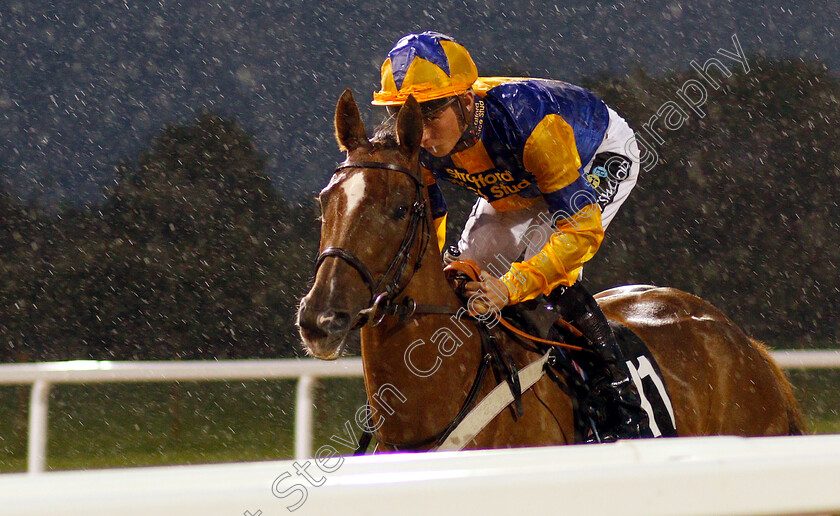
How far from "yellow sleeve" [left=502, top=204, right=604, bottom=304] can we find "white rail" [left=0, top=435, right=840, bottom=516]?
1.39 meters

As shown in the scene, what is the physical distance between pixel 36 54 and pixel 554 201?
55770 millimetres

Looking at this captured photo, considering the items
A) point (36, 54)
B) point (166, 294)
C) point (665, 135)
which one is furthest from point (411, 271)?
point (36, 54)

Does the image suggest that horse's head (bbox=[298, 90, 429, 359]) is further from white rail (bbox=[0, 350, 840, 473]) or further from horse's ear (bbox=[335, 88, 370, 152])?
white rail (bbox=[0, 350, 840, 473])

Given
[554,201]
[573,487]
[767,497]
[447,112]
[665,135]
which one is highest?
[665,135]

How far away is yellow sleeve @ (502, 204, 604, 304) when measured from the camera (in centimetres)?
222

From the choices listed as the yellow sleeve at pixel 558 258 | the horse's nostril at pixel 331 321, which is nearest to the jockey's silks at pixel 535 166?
the yellow sleeve at pixel 558 258

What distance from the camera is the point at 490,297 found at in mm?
2178

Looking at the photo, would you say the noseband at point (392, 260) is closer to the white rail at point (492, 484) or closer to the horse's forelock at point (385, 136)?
the horse's forelock at point (385, 136)

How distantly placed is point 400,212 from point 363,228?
0.13 m

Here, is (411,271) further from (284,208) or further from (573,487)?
(284,208)

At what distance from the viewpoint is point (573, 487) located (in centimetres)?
73

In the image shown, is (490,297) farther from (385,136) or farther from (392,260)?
(385,136)

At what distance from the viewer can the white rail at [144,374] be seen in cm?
365

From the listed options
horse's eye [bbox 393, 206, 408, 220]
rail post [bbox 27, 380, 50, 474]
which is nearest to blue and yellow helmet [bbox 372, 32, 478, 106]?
horse's eye [bbox 393, 206, 408, 220]
